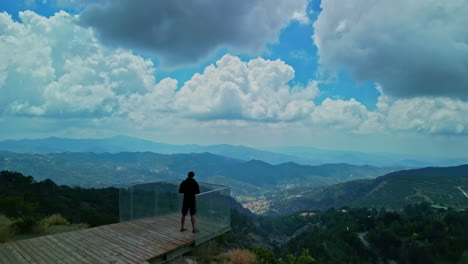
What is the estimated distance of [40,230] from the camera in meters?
10.1

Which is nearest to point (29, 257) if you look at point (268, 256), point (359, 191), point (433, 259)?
point (268, 256)

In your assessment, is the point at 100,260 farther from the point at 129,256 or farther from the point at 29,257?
the point at 29,257

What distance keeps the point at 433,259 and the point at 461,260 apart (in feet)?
14.9

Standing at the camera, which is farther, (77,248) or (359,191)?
(359,191)

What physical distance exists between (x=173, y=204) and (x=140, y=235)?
128 inches

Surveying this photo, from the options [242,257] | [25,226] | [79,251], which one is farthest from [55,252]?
[242,257]

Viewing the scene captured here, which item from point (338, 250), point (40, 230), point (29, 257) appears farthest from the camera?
point (338, 250)

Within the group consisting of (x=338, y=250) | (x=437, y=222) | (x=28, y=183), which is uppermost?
(x=28, y=183)

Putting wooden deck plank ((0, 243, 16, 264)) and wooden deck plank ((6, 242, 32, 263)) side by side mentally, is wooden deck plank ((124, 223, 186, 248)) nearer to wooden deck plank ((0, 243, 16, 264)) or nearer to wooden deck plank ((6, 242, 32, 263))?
wooden deck plank ((6, 242, 32, 263))

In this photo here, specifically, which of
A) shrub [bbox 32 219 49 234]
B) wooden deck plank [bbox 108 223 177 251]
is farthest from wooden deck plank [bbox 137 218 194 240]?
shrub [bbox 32 219 49 234]

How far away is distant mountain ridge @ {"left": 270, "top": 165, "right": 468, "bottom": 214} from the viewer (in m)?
123

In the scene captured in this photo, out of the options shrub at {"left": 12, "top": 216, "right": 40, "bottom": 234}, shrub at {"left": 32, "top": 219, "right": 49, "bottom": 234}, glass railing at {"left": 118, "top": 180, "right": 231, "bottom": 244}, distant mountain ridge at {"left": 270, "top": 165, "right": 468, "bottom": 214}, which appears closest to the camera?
glass railing at {"left": 118, "top": 180, "right": 231, "bottom": 244}

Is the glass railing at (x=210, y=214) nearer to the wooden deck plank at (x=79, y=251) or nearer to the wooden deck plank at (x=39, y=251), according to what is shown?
the wooden deck plank at (x=79, y=251)

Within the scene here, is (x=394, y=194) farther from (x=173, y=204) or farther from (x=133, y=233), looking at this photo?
(x=133, y=233)
